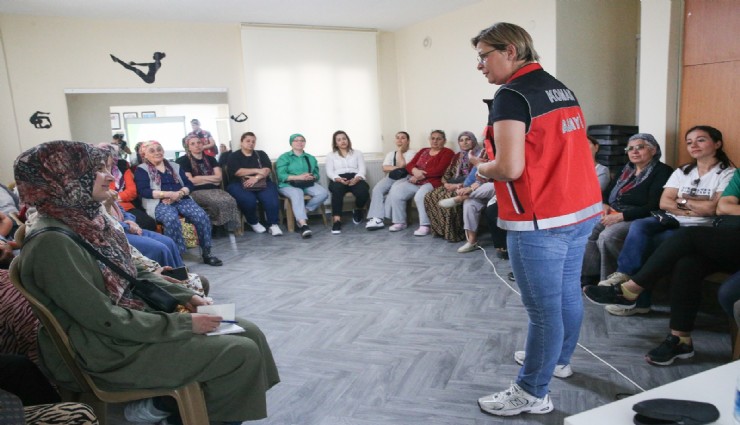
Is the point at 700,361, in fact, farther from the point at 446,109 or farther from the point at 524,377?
the point at 446,109

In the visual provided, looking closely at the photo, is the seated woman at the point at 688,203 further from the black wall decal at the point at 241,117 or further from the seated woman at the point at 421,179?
the black wall decal at the point at 241,117

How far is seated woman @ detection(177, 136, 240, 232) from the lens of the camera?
5477 millimetres

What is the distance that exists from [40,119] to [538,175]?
599 cm

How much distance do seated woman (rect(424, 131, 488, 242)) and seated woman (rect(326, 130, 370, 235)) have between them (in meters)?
1.17

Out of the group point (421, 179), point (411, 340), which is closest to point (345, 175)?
point (421, 179)

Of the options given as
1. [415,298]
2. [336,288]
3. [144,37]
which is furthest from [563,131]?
[144,37]

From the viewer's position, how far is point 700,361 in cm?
233

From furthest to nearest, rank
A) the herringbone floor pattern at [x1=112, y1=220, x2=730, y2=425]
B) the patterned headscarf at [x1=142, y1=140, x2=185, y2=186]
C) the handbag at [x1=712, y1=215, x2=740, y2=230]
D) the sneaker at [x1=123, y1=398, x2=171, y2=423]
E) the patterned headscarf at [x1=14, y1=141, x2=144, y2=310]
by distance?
the patterned headscarf at [x1=142, y1=140, x2=185, y2=186] < the handbag at [x1=712, y1=215, x2=740, y2=230] < the herringbone floor pattern at [x1=112, y1=220, x2=730, y2=425] < the sneaker at [x1=123, y1=398, x2=171, y2=423] < the patterned headscarf at [x1=14, y1=141, x2=144, y2=310]

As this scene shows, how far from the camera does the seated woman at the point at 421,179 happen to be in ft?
18.8

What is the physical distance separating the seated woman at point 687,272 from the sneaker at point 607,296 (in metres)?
0.05

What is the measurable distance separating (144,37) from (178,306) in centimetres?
520

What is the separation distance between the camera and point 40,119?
5.66 meters

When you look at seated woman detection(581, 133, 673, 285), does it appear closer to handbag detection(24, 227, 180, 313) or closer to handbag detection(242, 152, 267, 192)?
handbag detection(24, 227, 180, 313)

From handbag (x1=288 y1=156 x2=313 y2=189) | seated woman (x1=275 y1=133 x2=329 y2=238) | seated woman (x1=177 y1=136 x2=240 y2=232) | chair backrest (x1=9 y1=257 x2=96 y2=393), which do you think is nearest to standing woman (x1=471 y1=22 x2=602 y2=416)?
chair backrest (x1=9 y1=257 x2=96 y2=393)
